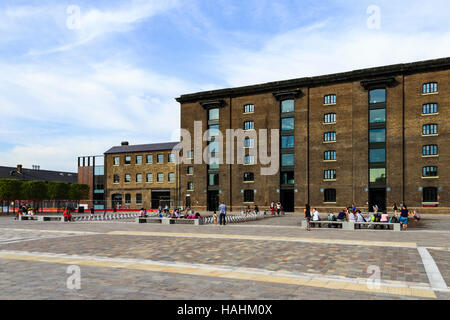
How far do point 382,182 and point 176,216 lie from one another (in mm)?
27155

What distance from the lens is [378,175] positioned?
45.5 meters

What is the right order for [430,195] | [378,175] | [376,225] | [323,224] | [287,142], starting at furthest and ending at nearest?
[287,142] < [378,175] < [430,195] < [323,224] < [376,225]

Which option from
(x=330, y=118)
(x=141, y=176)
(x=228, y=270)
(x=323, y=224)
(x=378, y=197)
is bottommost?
(x=323, y=224)

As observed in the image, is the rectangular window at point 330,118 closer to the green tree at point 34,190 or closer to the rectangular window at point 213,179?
the rectangular window at point 213,179

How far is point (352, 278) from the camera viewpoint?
8812 mm

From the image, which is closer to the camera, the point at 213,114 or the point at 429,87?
the point at 429,87

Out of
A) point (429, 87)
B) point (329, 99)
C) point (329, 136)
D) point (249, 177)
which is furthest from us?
point (249, 177)

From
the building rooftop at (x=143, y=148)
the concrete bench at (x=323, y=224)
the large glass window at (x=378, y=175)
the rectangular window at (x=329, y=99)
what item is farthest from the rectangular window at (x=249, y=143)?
the concrete bench at (x=323, y=224)

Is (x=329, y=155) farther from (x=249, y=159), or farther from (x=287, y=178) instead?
(x=249, y=159)

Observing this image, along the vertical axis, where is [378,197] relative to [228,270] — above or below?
above

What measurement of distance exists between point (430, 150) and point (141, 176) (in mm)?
45440

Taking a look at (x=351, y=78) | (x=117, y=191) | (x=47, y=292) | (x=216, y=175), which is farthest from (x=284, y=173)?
(x=47, y=292)

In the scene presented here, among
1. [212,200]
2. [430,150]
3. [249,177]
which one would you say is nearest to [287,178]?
[249,177]
